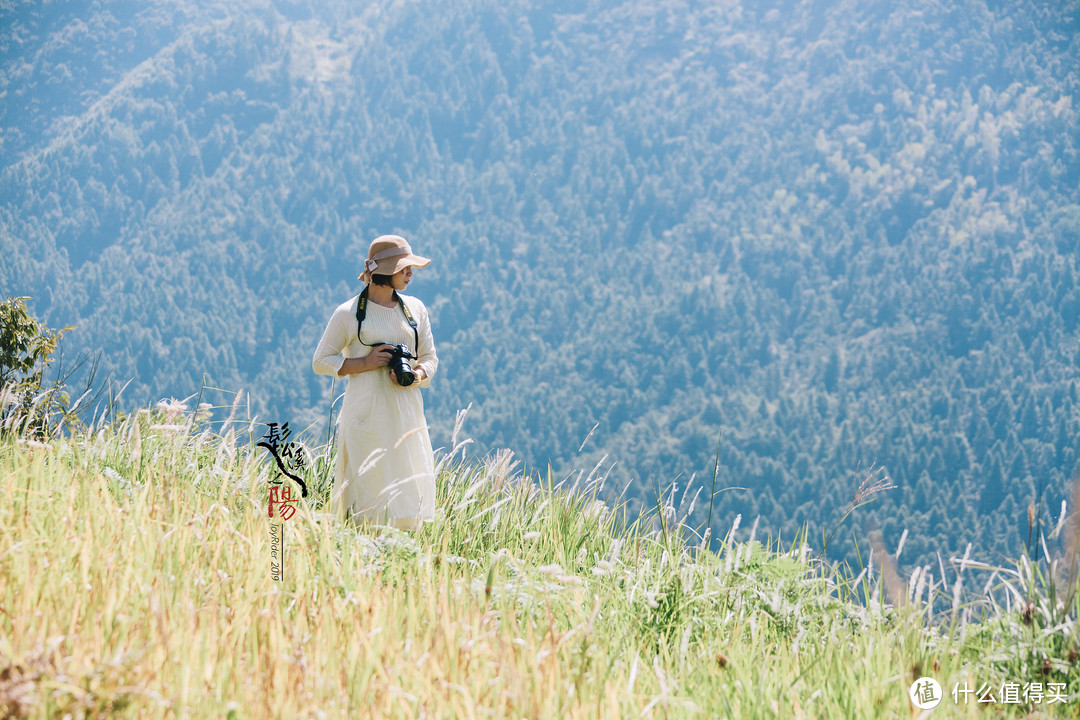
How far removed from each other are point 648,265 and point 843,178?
1666 inches

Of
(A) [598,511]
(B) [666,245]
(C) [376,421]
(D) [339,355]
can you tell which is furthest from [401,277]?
(B) [666,245]

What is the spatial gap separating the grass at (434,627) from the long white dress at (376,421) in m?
0.68

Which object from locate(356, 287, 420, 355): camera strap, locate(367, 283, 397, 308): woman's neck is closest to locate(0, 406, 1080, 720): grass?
locate(356, 287, 420, 355): camera strap

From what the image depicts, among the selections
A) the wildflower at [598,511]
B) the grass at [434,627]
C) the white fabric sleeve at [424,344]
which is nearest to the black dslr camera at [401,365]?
the white fabric sleeve at [424,344]

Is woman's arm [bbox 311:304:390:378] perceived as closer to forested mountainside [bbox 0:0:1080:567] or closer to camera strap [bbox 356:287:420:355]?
camera strap [bbox 356:287:420:355]

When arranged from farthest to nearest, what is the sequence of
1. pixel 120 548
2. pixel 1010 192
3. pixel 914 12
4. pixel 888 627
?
pixel 914 12, pixel 1010 192, pixel 888 627, pixel 120 548

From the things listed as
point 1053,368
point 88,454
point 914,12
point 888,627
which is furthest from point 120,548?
point 914,12

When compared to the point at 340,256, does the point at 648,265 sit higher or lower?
lower

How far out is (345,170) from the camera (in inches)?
7126

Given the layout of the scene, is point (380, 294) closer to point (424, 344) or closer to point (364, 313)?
point (364, 313)

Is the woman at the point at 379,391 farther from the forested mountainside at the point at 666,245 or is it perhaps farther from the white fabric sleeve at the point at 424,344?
the forested mountainside at the point at 666,245

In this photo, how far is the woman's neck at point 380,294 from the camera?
409cm

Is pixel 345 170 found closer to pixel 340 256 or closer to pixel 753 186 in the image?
pixel 340 256

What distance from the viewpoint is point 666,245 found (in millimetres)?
168750
